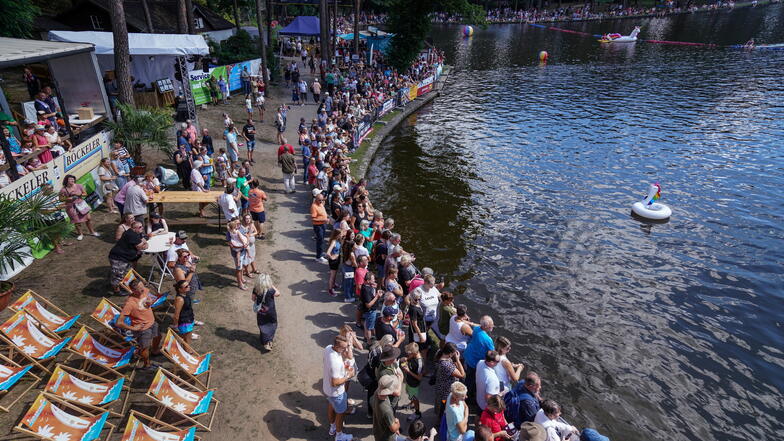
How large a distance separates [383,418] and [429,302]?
109 inches

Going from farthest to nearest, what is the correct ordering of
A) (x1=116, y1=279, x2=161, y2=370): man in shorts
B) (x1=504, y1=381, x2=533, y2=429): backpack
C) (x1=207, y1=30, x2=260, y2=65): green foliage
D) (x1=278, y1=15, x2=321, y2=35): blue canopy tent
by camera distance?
(x1=278, y1=15, x2=321, y2=35): blue canopy tent, (x1=207, y1=30, x2=260, y2=65): green foliage, (x1=116, y1=279, x2=161, y2=370): man in shorts, (x1=504, y1=381, x2=533, y2=429): backpack

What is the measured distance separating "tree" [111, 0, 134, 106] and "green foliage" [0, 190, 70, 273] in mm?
7237

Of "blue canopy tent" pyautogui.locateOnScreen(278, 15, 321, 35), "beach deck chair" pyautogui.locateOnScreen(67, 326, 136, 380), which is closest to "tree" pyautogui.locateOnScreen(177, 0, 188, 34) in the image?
"blue canopy tent" pyautogui.locateOnScreen(278, 15, 321, 35)

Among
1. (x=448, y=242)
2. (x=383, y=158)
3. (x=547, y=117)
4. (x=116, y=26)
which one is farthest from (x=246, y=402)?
(x=547, y=117)

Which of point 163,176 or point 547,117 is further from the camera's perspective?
point 547,117

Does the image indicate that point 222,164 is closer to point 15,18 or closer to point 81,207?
point 81,207

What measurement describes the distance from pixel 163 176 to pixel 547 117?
905 inches

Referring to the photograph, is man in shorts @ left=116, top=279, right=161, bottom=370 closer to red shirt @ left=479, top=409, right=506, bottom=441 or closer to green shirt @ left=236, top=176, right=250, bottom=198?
red shirt @ left=479, top=409, right=506, bottom=441

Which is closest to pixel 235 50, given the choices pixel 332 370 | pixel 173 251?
pixel 173 251

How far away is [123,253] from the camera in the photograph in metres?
8.53

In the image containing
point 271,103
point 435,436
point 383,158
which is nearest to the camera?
point 435,436

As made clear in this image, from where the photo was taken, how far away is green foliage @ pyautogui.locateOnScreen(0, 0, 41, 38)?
18.7m

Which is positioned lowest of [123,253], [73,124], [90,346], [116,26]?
[90,346]

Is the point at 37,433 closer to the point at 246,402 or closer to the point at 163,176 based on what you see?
the point at 246,402
